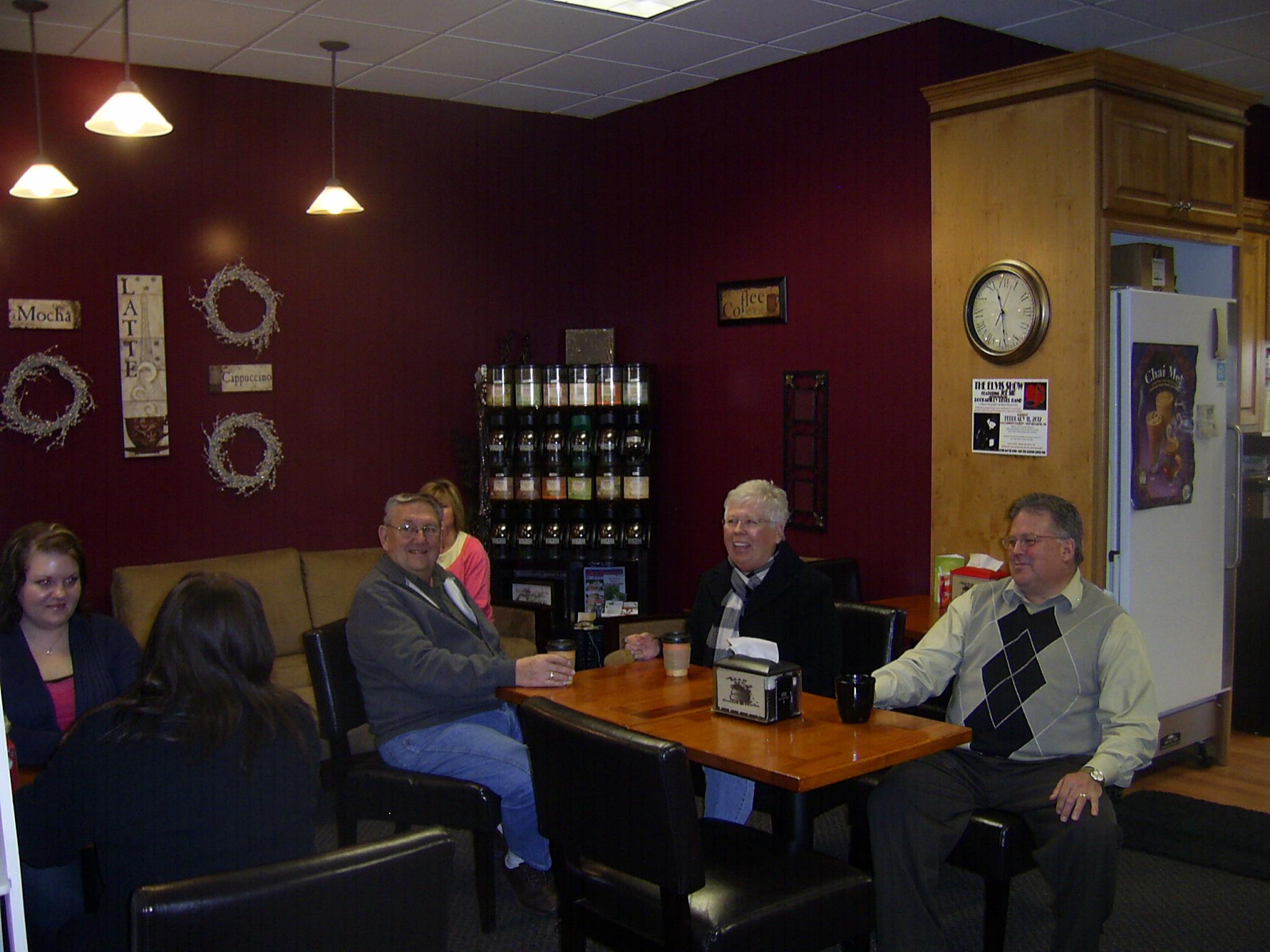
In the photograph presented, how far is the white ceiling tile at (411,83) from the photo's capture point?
562cm

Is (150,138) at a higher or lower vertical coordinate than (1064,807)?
higher

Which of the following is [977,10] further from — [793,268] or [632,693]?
[632,693]

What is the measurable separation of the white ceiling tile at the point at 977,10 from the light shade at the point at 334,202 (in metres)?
2.33

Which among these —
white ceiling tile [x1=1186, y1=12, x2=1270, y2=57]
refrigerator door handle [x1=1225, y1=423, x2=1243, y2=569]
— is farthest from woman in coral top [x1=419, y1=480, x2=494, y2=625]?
white ceiling tile [x1=1186, y1=12, x2=1270, y2=57]

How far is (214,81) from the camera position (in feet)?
18.0

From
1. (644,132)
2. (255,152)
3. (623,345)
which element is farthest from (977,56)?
(255,152)

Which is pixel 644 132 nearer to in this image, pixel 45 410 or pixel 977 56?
pixel 977 56

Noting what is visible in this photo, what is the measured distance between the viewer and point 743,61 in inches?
218

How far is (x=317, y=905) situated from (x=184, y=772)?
1.57 ft

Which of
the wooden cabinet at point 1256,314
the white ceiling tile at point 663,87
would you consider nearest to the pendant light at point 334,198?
the white ceiling tile at point 663,87

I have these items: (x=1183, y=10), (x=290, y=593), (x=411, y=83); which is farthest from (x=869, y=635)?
(x=411, y=83)

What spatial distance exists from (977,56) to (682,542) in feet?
9.11

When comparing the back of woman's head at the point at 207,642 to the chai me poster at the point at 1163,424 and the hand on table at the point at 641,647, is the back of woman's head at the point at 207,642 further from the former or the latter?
the chai me poster at the point at 1163,424

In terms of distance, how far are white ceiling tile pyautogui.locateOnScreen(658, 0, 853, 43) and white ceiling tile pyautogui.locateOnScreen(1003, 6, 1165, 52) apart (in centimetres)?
85
